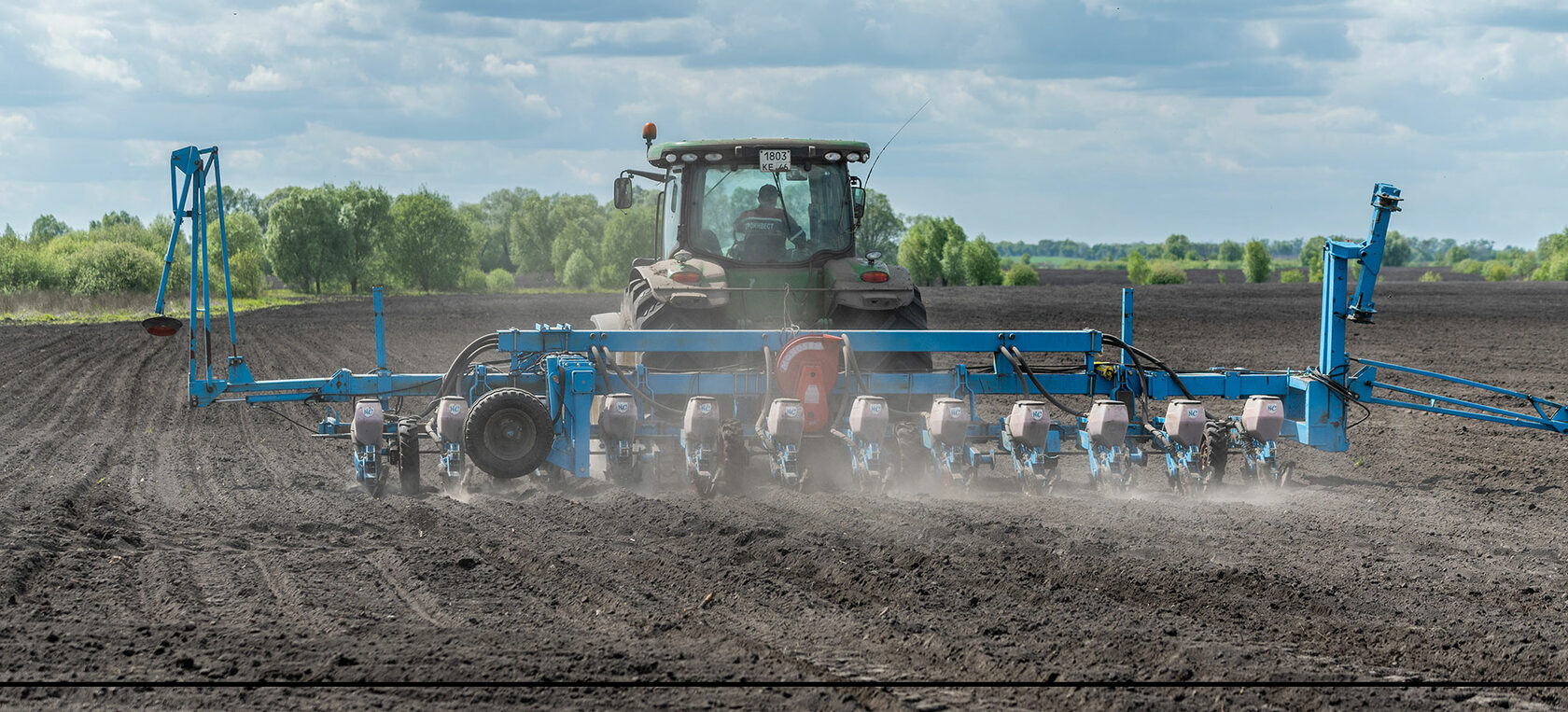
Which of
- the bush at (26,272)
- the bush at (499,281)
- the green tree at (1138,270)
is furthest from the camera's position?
the bush at (499,281)

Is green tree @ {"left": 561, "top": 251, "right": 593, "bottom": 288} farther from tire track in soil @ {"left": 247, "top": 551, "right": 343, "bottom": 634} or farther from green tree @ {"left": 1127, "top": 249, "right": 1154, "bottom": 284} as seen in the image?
tire track in soil @ {"left": 247, "top": 551, "right": 343, "bottom": 634}

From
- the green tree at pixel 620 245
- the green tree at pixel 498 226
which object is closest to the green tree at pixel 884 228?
the green tree at pixel 620 245

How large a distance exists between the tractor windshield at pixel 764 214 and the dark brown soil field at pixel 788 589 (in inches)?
96.9

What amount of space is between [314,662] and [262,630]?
58cm

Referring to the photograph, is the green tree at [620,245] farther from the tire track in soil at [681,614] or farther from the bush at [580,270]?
the tire track in soil at [681,614]

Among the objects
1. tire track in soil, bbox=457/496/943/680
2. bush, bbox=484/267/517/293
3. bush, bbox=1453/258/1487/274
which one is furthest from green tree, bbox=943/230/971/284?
tire track in soil, bbox=457/496/943/680

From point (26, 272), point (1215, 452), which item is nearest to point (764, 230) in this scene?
point (1215, 452)

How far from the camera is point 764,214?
10523mm

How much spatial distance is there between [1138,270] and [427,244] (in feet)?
146

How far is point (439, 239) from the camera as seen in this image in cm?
7800

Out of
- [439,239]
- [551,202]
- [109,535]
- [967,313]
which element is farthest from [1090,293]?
[551,202]

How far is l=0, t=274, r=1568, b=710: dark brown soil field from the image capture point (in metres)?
4.91

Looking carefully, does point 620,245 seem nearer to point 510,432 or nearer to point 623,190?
point 623,190

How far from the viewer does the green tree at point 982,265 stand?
267 feet
